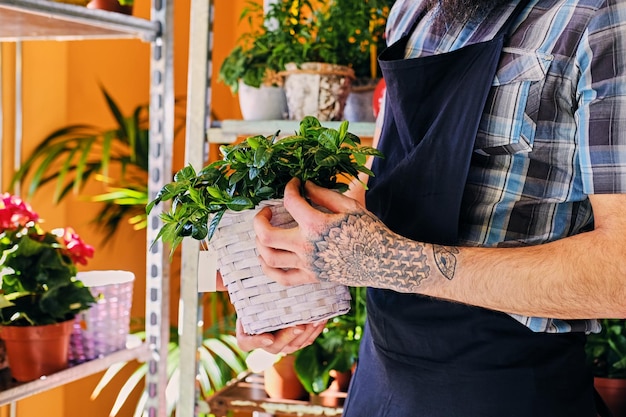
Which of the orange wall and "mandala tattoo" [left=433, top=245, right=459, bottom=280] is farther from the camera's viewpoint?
the orange wall

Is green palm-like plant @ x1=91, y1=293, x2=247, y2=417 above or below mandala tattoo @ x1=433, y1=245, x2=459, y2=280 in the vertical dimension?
below

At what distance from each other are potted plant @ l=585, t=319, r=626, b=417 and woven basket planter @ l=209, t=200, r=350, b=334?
42.5 inches

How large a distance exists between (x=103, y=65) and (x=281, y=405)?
1.76m

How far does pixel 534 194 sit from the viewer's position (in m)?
1.09

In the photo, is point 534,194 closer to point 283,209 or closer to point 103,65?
point 283,209

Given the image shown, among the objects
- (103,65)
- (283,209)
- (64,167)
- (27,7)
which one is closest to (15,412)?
(64,167)

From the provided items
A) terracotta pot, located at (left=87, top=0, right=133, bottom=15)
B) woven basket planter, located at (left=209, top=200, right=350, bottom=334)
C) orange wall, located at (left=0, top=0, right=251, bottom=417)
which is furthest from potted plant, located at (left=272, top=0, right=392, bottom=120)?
orange wall, located at (left=0, top=0, right=251, bottom=417)

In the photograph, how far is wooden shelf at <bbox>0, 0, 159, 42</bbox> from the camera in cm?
145

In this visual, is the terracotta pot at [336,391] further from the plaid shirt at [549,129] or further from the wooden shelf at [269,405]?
the plaid shirt at [549,129]

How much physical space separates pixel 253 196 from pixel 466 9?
16.9 inches

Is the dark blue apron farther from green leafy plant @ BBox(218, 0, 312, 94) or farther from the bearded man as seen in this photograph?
green leafy plant @ BBox(218, 0, 312, 94)

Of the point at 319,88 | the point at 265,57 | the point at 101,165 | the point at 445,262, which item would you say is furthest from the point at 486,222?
the point at 101,165

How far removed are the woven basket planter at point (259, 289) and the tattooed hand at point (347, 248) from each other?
0.05 meters

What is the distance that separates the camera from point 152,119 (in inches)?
73.6
